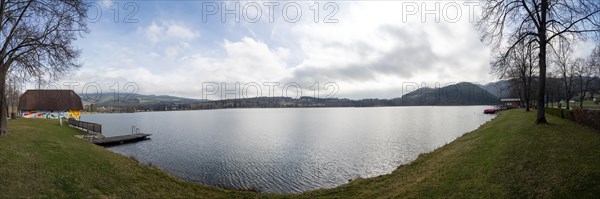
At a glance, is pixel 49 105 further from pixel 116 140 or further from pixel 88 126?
pixel 116 140

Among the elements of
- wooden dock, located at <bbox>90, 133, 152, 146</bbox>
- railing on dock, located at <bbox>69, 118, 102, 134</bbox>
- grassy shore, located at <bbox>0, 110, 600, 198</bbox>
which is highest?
grassy shore, located at <bbox>0, 110, 600, 198</bbox>

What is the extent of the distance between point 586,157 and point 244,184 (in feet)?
64.1

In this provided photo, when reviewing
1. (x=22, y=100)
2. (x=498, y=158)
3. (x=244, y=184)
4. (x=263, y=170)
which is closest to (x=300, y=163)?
(x=263, y=170)

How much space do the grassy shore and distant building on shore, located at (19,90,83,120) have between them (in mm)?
46511

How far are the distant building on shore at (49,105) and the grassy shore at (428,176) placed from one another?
153ft

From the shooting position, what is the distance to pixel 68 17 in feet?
62.5

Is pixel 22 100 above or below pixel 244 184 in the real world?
above

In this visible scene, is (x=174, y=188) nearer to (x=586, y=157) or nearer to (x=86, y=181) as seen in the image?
(x=86, y=181)

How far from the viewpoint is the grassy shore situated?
31.6ft

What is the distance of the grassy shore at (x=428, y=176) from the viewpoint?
9.62 metres

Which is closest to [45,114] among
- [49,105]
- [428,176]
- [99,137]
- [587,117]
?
[49,105]

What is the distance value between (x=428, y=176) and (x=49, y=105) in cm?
6710

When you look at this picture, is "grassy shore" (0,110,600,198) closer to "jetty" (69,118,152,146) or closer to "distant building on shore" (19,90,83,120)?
"jetty" (69,118,152,146)

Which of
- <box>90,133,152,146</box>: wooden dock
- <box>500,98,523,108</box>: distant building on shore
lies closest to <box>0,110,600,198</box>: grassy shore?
<box>90,133,152,146</box>: wooden dock
